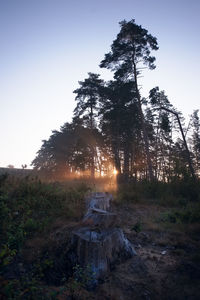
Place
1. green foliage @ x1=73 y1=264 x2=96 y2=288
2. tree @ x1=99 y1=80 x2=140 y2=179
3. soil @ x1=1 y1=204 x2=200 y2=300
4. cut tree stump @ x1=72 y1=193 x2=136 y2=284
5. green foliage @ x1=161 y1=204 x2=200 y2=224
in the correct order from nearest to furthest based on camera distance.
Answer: green foliage @ x1=73 y1=264 x2=96 y2=288
soil @ x1=1 y1=204 x2=200 y2=300
cut tree stump @ x1=72 y1=193 x2=136 y2=284
green foliage @ x1=161 y1=204 x2=200 y2=224
tree @ x1=99 y1=80 x2=140 y2=179

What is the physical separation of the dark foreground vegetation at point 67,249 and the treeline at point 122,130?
791 cm

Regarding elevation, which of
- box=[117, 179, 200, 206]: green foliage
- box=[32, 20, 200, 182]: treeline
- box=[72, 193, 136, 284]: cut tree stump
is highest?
box=[32, 20, 200, 182]: treeline

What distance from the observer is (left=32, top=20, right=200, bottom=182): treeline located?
590 inches

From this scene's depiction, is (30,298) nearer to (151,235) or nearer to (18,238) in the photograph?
(18,238)

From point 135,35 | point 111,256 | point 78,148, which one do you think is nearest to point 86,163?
point 78,148

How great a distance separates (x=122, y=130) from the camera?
2086 centimetres

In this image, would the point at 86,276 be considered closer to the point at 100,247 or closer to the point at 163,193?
the point at 100,247

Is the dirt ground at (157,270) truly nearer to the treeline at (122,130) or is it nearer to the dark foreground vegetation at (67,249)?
the dark foreground vegetation at (67,249)

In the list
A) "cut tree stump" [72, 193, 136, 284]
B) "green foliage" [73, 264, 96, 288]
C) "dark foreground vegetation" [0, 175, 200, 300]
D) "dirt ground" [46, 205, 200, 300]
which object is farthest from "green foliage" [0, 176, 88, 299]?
"dirt ground" [46, 205, 200, 300]

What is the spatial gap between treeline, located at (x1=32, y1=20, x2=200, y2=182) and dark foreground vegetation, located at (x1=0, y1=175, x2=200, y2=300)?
7907 mm

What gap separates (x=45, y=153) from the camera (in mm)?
32125

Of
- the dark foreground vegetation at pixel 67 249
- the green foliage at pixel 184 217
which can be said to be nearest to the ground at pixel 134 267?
the dark foreground vegetation at pixel 67 249

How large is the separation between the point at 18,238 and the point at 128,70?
624 inches

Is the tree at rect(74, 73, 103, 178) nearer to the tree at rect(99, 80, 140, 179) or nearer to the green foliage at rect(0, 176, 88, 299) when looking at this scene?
the tree at rect(99, 80, 140, 179)
